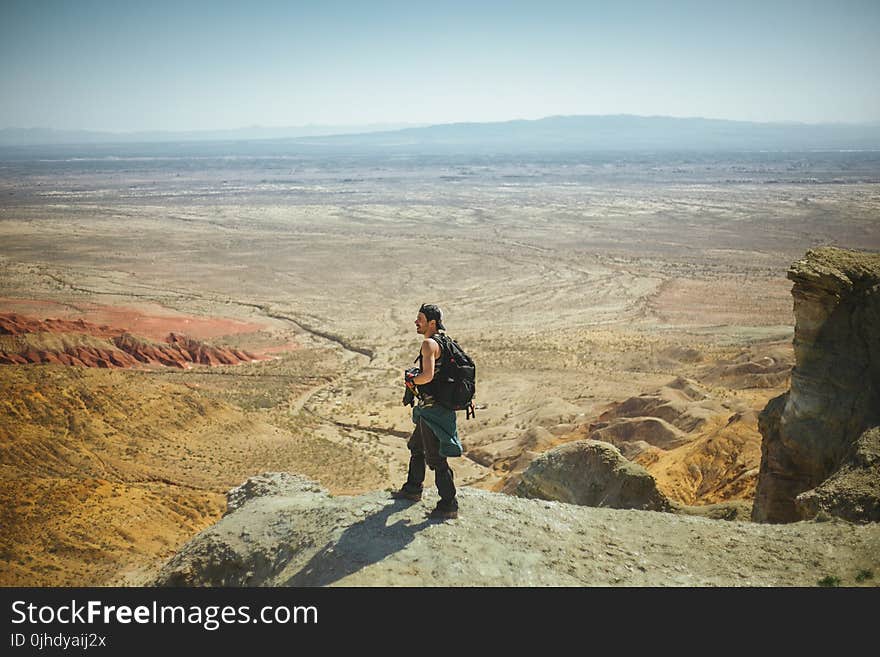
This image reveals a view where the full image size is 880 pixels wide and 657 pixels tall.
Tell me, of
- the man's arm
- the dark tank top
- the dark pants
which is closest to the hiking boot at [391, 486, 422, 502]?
the dark pants

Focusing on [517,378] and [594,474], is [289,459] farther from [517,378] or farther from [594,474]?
[517,378]

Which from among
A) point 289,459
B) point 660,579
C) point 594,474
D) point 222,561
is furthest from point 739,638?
point 289,459

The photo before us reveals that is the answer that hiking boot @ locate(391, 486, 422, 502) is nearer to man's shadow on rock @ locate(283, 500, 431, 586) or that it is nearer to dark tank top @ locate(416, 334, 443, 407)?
man's shadow on rock @ locate(283, 500, 431, 586)

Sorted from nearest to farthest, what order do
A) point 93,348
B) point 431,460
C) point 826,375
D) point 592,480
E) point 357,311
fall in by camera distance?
point 431,460
point 826,375
point 592,480
point 93,348
point 357,311

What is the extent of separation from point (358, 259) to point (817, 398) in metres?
52.2

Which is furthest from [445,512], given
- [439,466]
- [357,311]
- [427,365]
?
[357,311]

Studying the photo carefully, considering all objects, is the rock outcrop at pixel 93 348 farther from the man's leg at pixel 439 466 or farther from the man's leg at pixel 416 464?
the man's leg at pixel 439 466

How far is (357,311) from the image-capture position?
138ft

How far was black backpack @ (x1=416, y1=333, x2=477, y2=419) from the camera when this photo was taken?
5626 millimetres

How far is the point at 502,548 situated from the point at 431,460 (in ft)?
3.15

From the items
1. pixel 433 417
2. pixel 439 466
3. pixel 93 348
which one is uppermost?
pixel 433 417

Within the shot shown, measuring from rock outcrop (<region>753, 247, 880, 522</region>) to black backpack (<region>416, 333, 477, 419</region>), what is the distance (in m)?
5.30

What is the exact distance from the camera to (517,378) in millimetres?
27562

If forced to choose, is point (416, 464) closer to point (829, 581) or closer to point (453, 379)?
point (453, 379)
